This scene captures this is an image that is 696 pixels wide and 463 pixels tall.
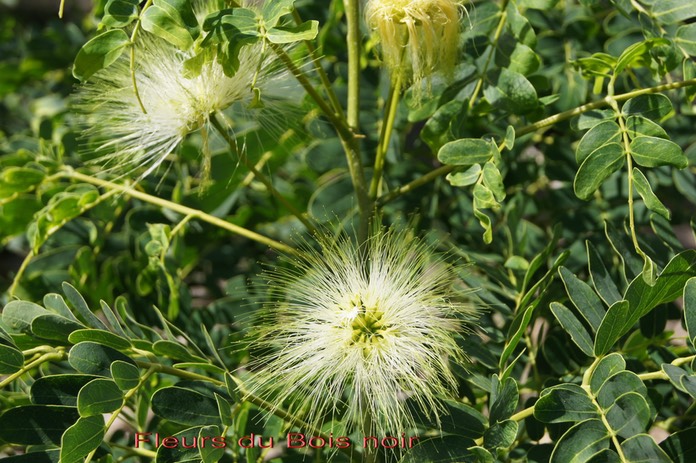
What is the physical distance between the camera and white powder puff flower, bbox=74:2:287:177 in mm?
1078

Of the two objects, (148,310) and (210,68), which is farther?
(148,310)

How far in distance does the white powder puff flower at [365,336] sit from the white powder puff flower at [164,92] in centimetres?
24

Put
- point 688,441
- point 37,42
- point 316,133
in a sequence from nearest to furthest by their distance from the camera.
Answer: point 688,441 → point 316,133 → point 37,42

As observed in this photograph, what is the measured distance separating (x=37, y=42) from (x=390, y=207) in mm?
973

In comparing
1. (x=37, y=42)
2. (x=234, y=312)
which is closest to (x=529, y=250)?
(x=234, y=312)

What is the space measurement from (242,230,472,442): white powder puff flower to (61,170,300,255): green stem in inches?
2.4

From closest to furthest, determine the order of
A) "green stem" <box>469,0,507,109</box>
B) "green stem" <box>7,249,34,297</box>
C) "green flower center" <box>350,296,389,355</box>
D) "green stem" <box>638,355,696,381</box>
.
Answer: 1. "green stem" <box>638,355,696,381</box>
2. "green flower center" <box>350,296,389,355</box>
3. "green stem" <box>469,0,507,109</box>
4. "green stem" <box>7,249,34,297</box>

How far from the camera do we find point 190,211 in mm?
1197

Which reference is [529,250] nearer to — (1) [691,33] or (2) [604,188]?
(2) [604,188]

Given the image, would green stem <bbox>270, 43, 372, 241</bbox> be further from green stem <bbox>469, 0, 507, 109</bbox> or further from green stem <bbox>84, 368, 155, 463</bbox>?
green stem <bbox>84, 368, 155, 463</bbox>

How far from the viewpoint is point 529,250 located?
138cm

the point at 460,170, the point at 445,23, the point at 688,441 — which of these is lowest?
the point at 688,441

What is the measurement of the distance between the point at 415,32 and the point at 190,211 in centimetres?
45

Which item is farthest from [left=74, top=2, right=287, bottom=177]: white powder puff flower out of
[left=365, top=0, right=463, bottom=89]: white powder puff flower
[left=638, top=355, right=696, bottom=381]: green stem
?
[left=638, top=355, right=696, bottom=381]: green stem
